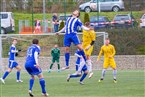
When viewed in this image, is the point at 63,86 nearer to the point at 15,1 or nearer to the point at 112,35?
the point at 112,35

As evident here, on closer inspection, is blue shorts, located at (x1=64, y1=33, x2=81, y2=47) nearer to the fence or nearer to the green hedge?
the fence

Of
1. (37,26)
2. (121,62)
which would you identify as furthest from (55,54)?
(37,26)

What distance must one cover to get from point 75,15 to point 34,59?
14.1 ft

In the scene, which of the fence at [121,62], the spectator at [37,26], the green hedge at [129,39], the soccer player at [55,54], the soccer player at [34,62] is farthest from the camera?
the spectator at [37,26]

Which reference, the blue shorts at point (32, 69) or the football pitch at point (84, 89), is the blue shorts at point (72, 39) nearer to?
the football pitch at point (84, 89)

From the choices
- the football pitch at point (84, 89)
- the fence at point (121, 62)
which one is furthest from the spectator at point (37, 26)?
the football pitch at point (84, 89)

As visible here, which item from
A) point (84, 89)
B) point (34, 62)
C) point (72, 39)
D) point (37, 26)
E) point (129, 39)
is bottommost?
point (84, 89)

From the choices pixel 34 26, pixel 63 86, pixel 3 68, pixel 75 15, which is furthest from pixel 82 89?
pixel 34 26

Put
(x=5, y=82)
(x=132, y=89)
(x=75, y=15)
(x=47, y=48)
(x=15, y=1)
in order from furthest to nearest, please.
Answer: (x=15, y=1)
(x=47, y=48)
(x=5, y=82)
(x=75, y=15)
(x=132, y=89)

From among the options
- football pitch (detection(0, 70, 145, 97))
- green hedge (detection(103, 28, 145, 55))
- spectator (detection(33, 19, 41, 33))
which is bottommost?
football pitch (detection(0, 70, 145, 97))

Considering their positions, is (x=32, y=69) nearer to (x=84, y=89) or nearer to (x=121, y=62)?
(x=84, y=89)

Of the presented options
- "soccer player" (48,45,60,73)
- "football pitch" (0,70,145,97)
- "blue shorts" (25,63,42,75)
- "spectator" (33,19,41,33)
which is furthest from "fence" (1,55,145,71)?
"blue shorts" (25,63,42,75)

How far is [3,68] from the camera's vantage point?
38656 mm

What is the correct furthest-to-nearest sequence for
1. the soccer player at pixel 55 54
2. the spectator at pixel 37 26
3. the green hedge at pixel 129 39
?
the spectator at pixel 37 26, the green hedge at pixel 129 39, the soccer player at pixel 55 54
